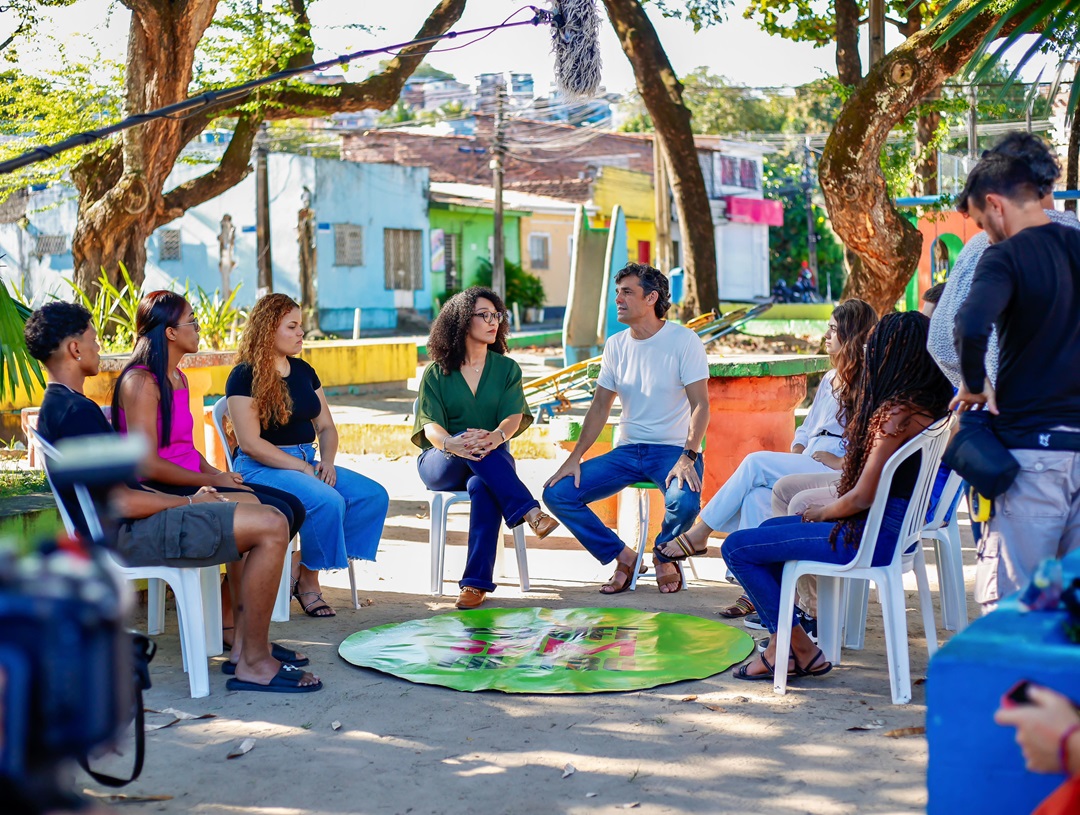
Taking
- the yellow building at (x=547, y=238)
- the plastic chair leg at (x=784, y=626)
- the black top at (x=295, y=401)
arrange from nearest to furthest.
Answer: the plastic chair leg at (x=784, y=626) → the black top at (x=295, y=401) → the yellow building at (x=547, y=238)

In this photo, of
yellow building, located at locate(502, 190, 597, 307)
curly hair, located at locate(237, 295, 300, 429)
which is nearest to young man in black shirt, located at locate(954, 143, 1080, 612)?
curly hair, located at locate(237, 295, 300, 429)

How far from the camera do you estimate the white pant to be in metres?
5.25

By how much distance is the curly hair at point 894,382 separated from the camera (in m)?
4.01

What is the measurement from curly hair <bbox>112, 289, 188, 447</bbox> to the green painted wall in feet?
94.5

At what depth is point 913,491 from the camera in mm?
4098

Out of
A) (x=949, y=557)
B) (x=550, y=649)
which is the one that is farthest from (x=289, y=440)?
(x=949, y=557)

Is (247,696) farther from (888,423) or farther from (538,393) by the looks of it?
(538,393)

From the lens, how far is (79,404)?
4.11 metres

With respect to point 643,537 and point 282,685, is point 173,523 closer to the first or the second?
point 282,685

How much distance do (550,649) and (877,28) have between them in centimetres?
858

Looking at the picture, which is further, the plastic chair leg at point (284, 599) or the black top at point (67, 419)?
the plastic chair leg at point (284, 599)

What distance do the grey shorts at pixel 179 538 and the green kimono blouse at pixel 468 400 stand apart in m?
1.86

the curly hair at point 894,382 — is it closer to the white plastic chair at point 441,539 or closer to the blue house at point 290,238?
the white plastic chair at point 441,539

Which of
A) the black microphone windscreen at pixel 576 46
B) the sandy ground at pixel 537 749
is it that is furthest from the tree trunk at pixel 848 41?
the sandy ground at pixel 537 749
